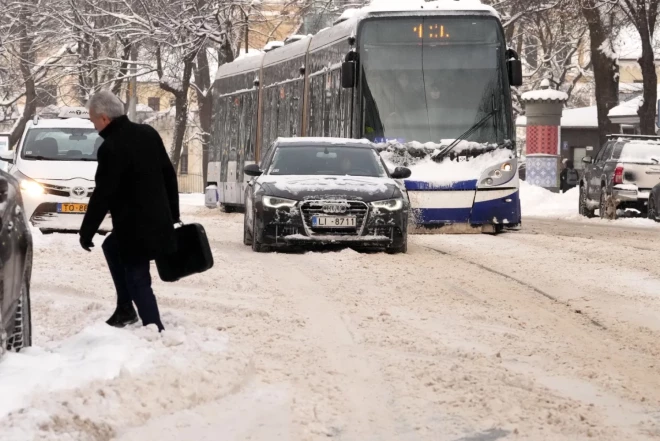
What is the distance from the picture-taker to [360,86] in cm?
2264

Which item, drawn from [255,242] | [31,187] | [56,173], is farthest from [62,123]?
[255,242]

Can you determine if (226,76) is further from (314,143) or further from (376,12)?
(314,143)

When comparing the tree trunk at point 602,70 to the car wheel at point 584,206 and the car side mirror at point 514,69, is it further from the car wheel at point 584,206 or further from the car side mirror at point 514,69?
the car side mirror at point 514,69

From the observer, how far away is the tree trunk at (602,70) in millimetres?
39875

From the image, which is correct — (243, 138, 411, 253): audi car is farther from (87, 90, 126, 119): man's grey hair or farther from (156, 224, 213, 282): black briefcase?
(87, 90, 126, 119): man's grey hair

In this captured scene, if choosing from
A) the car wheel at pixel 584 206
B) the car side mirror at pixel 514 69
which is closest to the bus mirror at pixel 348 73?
the car side mirror at pixel 514 69

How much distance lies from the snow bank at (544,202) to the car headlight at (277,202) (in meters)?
18.0

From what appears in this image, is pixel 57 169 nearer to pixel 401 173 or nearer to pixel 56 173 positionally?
pixel 56 173

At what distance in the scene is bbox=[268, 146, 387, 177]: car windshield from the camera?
19.2 m

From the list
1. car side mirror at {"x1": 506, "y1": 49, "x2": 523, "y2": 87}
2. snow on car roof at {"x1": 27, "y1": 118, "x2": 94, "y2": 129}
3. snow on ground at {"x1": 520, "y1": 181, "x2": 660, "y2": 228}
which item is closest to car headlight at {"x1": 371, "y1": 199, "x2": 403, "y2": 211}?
car side mirror at {"x1": 506, "y1": 49, "x2": 523, "y2": 87}

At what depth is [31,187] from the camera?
21.5 meters

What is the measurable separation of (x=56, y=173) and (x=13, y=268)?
47.0 ft

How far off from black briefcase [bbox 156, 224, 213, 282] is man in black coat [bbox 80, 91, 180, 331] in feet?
0.35

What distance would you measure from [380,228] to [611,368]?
29.4 ft
